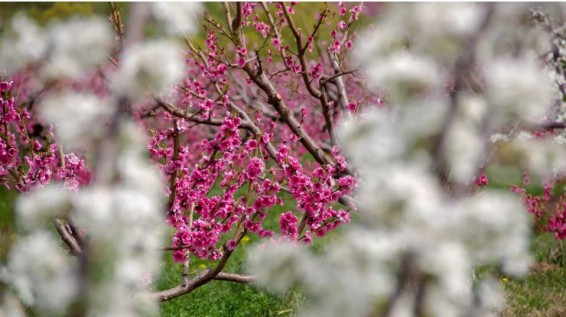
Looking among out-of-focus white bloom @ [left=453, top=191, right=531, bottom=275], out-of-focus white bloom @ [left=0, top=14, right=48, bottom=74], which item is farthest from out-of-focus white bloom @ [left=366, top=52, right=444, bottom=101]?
out-of-focus white bloom @ [left=0, top=14, right=48, bottom=74]

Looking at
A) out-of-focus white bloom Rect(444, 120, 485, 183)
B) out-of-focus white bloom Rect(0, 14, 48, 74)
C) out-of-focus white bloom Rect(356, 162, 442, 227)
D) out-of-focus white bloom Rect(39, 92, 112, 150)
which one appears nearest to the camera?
out-of-focus white bloom Rect(356, 162, 442, 227)

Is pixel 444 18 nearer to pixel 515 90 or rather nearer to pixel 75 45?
pixel 515 90

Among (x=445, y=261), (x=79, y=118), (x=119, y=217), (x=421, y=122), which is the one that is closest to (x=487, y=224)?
(x=445, y=261)

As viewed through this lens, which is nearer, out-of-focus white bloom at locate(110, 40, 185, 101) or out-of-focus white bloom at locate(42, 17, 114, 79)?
out-of-focus white bloom at locate(110, 40, 185, 101)

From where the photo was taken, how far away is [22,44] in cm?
167

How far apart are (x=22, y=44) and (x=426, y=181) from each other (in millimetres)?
1180

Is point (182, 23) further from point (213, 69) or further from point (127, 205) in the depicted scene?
point (213, 69)

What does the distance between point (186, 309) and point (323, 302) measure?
3.46 m

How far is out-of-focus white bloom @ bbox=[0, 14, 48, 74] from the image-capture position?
1.58 metres

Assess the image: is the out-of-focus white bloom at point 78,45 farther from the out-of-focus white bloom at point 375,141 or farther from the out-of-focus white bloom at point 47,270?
the out-of-focus white bloom at point 375,141

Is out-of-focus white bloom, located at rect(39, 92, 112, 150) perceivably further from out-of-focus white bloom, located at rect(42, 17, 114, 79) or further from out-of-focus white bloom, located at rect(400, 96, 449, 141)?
out-of-focus white bloom, located at rect(400, 96, 449, 141)

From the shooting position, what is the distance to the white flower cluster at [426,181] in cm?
107

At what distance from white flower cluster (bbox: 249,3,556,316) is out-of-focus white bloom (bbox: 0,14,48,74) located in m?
0.86

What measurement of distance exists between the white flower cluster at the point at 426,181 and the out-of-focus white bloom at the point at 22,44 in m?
0.86
